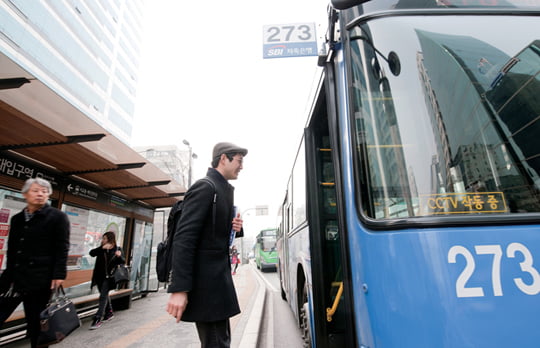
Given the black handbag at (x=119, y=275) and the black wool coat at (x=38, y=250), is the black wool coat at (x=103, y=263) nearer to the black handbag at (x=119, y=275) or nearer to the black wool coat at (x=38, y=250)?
the black handbag at (x=119, y=275)

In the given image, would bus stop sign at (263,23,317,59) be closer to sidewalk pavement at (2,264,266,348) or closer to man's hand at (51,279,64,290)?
man's hand at (51,279,64,290)

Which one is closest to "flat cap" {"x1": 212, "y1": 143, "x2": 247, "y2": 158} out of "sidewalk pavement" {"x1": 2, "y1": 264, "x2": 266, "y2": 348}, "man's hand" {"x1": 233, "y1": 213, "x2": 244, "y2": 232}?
"man's hand" {"x1": 233, "y1": 213, "x2": 244, "y2": 232}

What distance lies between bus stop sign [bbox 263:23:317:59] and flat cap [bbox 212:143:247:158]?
3.25m

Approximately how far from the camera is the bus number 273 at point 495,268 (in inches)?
44.9

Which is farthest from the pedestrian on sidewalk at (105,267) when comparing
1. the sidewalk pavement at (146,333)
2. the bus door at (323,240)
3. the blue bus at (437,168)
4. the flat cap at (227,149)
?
the blue bus at (437,168)

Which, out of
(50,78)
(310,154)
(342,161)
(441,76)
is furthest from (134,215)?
(50,78)

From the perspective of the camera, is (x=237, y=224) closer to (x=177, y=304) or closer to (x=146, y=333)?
(x=177, y=304)

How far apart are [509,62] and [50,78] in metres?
50.4

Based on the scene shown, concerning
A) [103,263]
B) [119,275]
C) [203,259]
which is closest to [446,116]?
[203,259]

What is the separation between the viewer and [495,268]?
1.18m

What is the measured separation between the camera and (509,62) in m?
1.61

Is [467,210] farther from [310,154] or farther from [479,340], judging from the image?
[310,154]

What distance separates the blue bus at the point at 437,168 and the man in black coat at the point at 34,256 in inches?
112

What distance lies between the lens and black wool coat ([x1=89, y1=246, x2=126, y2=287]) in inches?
204
